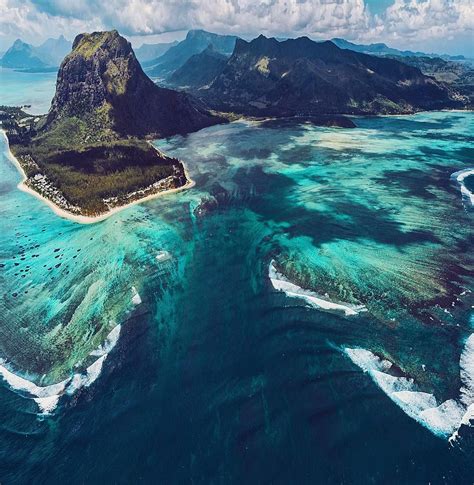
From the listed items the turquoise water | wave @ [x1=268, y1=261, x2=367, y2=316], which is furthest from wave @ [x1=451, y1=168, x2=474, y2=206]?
wave @ [x1=268, y1=261, x2=367, y2=316]

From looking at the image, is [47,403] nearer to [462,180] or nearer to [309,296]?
[309,296]

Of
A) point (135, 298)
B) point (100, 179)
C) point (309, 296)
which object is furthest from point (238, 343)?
point (100, 179)

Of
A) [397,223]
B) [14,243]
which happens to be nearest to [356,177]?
[397,223]

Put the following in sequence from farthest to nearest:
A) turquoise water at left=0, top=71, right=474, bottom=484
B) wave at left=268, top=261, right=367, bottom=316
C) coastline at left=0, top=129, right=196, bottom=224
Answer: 1. coastline at left=0, top=129, right=196, bottom=224
2. wave at left=268, top=261, right=367, bottom=316
3. turquoise water at left=0, top=71, right=474, bottom=484

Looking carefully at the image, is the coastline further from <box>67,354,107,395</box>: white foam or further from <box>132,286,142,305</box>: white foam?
<box>67,354,107,395</box>: white foam

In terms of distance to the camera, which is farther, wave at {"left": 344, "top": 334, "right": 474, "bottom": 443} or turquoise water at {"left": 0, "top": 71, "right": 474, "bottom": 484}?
wave at {"left": 344, "top": 334, "right": 474, "bottom": 443}

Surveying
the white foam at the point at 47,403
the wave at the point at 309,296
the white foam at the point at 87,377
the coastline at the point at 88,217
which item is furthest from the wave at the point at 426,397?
the coastline at the point at 88,217

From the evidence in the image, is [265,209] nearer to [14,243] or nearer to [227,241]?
[227,241]
